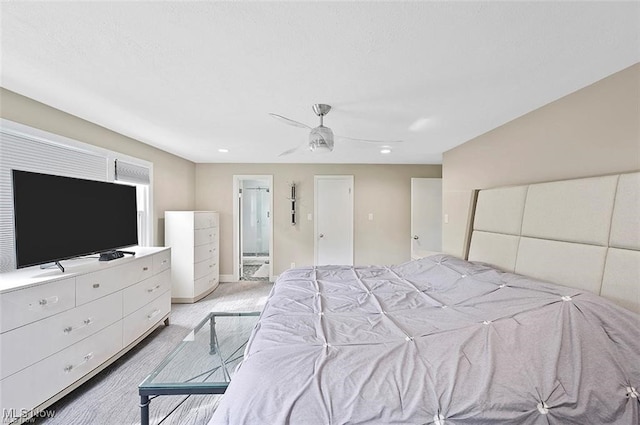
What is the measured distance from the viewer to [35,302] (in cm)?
170

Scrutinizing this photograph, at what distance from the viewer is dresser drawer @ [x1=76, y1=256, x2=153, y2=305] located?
6.66ft

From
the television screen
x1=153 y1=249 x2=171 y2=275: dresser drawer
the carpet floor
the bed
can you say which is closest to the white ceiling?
the television screen

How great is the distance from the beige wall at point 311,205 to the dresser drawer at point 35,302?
3.18 metres

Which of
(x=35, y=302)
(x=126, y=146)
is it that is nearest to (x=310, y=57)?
(x=35, y=302)

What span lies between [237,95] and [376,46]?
3.70ft

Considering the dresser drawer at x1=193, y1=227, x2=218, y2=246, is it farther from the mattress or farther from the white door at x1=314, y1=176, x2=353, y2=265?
the mattress

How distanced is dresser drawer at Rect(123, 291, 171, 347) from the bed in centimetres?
161

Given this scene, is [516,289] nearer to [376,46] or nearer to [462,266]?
[462,266]

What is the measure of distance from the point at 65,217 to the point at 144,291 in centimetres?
102

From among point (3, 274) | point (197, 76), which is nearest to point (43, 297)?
point (3, 274)

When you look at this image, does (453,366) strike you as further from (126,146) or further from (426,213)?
(426,213)

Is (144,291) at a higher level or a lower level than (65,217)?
lower

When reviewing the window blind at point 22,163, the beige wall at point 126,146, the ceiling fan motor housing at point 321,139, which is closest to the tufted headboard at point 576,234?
the ceiling fan motor housing at point 321,139

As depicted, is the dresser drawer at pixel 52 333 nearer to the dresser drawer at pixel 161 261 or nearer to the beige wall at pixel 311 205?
the dresser drawer at pixel 161 261
